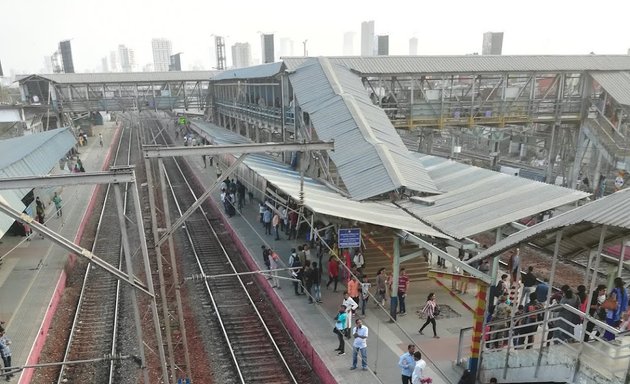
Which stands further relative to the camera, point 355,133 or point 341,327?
point 355,133

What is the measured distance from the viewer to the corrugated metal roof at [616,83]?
23578 mm

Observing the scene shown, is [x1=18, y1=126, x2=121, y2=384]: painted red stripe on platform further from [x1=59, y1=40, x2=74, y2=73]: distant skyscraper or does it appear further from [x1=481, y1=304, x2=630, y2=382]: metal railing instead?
[x1=59, y1=40, x2=74, y2=73]: distant skyscraper

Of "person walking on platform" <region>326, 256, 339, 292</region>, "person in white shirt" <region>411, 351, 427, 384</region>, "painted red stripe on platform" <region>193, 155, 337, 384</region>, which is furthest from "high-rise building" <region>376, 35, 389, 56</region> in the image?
"person in white shirt" <region>411, 351, 427, 384</region>

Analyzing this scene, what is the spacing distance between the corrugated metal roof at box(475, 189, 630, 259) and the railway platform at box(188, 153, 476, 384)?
99.9 inches

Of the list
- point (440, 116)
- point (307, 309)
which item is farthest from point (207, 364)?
point (440, 116)

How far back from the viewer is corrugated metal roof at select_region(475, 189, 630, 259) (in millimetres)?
6117

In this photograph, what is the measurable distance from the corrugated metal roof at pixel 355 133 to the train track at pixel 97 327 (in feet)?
26.4

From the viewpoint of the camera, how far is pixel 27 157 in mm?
18844

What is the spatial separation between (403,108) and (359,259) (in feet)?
43.7

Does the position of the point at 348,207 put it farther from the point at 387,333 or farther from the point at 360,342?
the point at 360,342

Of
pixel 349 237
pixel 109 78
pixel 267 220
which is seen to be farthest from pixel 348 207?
pixel 109 78

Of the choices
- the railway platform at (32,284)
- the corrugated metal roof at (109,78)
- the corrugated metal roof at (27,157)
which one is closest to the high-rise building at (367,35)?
the corrugated metal roof at (109,78)

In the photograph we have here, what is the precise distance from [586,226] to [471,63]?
65.2ft

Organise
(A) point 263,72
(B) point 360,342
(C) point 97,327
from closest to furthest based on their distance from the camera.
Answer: (B) point 360,342 < (C) point 97,327 < (A) point 263,72
